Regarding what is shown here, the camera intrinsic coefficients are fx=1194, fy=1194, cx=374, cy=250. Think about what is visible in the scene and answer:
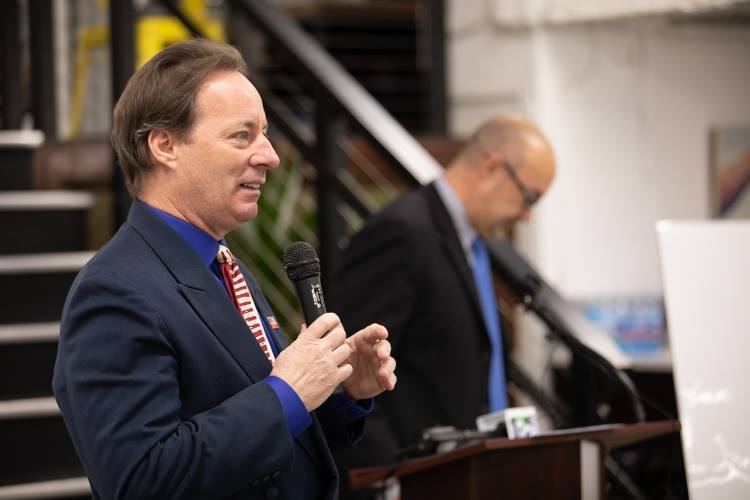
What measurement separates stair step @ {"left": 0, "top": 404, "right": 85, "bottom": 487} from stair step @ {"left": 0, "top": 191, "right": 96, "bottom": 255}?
2.42 feet

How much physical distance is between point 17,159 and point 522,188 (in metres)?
1.87

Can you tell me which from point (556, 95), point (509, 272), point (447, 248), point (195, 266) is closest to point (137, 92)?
point (195, 266)

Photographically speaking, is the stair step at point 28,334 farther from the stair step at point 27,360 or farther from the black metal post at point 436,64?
the black metal post at point 436,64

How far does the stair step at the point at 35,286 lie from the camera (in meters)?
3.74

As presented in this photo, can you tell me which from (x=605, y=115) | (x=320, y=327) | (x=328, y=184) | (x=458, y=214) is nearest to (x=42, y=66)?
(x=328, y=184)

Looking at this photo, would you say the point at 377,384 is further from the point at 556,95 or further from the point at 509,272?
the point at 556,95

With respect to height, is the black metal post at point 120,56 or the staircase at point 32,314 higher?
the black metal post at point 120,56

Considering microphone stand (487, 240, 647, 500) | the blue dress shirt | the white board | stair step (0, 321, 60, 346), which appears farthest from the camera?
stair step (0, 321, 60, 346)

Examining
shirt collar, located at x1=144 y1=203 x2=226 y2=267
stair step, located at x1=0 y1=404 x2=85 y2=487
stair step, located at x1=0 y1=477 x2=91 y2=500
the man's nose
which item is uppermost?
the man's nose

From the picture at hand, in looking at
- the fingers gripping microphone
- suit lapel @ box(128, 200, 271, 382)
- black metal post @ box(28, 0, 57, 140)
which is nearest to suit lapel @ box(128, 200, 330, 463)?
suit lapel @ box(128, 200, 271, 382)

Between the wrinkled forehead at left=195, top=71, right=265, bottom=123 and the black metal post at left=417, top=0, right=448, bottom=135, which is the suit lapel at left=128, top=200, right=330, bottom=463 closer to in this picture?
the wrinkled forehead at left=195, top=71, right=265, bottom=123

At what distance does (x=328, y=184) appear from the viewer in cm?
368

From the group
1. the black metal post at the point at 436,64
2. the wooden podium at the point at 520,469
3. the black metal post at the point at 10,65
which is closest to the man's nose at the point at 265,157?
the wooden podium at the point at 520,469

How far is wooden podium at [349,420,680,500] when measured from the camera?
7.74ft
